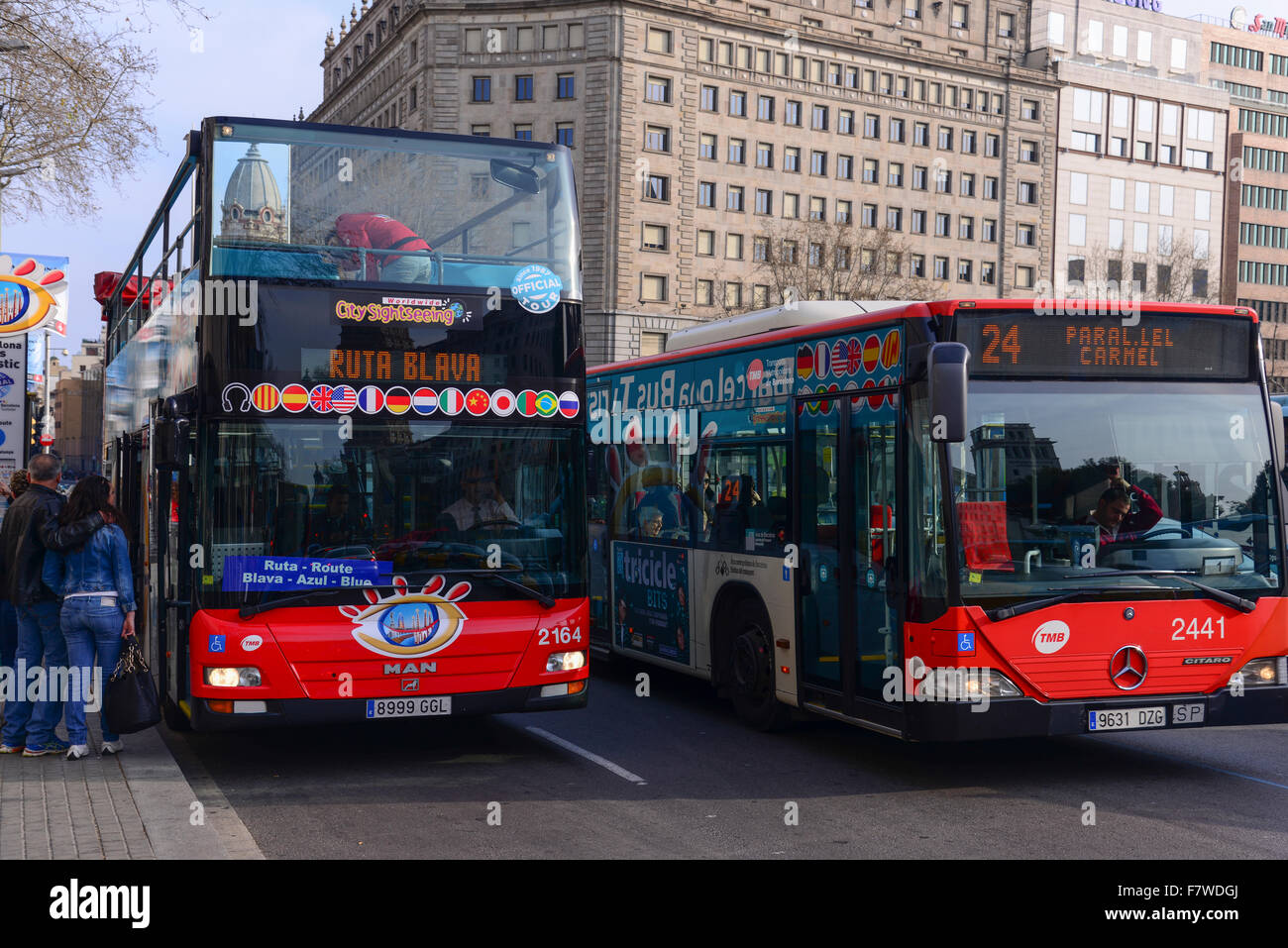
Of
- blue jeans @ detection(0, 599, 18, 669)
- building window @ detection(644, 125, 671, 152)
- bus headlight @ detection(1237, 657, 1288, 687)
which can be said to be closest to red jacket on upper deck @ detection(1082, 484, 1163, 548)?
bus headlight @ detection(1237, 657, 1288, 687)

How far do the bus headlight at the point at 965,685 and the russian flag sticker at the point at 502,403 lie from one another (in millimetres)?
3083

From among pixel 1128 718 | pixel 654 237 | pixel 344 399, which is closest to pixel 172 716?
pixel 344 399

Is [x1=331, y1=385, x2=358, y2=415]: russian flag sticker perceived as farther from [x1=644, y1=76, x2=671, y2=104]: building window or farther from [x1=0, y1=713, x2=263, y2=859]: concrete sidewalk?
[x1=644, y1=76, x2=671, y2=104]: building window

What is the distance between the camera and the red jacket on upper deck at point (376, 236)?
897 cm

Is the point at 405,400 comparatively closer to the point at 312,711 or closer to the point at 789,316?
the point at 312,711

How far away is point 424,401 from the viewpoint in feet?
29.4

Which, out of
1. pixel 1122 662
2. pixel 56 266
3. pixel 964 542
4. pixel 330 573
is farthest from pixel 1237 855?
pixel 56 266

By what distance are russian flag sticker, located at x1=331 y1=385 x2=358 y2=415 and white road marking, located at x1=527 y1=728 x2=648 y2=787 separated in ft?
9.43

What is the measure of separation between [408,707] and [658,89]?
67393 millimetres

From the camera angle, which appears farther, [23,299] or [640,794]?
[23,299]

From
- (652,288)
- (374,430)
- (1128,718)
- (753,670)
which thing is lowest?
(753,670)

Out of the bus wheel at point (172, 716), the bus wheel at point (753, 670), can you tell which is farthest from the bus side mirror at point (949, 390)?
the bus wheel at point (172, 716)

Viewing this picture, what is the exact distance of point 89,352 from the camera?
182 metres

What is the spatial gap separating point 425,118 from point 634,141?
1121 centimetres
